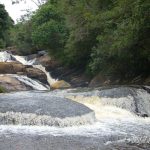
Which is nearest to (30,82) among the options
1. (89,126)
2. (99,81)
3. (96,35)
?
(99,81)

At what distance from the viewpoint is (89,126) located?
15414mm

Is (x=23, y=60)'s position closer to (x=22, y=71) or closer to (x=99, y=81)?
(x=22, y=71)

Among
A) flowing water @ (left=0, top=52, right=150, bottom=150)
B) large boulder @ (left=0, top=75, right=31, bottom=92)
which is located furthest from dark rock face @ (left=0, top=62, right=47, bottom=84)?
flowing water @ (left=0, top=52, right=150, bottom=150)

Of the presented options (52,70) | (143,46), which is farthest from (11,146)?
(52,70)

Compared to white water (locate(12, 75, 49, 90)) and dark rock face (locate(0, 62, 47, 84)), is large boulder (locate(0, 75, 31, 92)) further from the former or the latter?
dark rock face (locate(0, 62, 47, 84))

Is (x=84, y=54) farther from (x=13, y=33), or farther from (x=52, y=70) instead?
(x=13, y=33)

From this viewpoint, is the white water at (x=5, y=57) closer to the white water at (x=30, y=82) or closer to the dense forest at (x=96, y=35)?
the dense forest at (x=96, y=35)

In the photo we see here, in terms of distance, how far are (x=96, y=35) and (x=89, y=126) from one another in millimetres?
17070

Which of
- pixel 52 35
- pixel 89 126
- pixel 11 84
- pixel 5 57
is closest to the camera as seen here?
pixel 89 126

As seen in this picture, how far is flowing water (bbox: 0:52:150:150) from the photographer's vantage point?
12.6 m

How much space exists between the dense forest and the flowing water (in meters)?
4.65

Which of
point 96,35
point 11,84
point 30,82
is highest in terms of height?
point 96,35

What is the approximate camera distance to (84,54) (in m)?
34.1

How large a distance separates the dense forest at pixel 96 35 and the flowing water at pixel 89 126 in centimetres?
465
